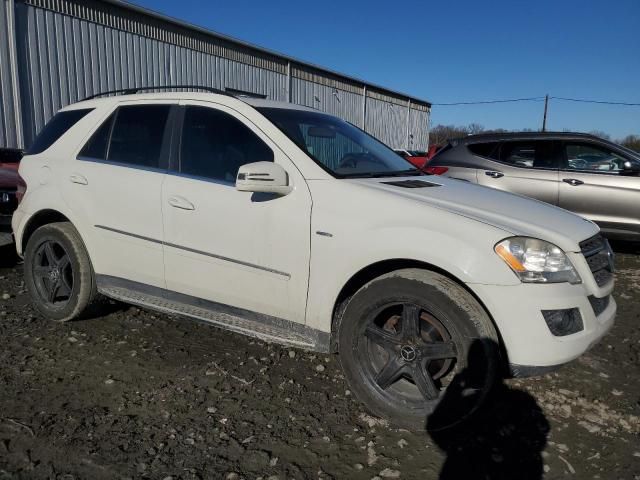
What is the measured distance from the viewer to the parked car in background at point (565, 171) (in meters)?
6.48

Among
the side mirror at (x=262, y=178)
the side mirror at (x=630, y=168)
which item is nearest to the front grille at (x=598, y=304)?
the side mirror at (x=262, y=178)

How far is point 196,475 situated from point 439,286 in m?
1.44

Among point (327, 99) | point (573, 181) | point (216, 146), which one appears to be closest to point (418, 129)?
point (327, 99)

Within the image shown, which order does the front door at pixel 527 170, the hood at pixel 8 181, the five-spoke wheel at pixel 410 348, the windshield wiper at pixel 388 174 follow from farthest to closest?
the front door at pixel 527 170 → the hood at pixel 8 181 → the windshield wiper at pixel 388 174 → the five-spoke wheel at pixel 410 348

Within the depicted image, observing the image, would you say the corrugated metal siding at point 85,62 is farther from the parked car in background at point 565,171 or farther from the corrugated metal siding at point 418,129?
the corrugated metal siding at point 418,129

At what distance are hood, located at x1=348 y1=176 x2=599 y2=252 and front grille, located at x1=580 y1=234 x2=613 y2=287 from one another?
0.05 metres

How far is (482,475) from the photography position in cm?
233

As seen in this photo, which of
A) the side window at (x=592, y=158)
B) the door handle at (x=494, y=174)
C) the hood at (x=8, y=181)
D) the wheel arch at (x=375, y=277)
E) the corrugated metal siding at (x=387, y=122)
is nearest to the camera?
the wheel arch at (x=375, y=277)

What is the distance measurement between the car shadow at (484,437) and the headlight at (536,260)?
40 centimetres

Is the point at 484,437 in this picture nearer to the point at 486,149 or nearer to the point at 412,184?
the point at 412,184

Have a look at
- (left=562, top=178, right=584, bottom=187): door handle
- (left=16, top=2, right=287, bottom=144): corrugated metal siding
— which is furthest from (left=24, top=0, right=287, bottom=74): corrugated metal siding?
(left=562, top=178, right=584, bottom=187): door handle

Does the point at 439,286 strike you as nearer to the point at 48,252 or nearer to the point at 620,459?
the point at 620,459

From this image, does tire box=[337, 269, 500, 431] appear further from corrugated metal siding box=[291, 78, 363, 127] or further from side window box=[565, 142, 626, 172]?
corrugated metal siding box=[291, 78, 363, 127]

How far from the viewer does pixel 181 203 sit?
129 inches
